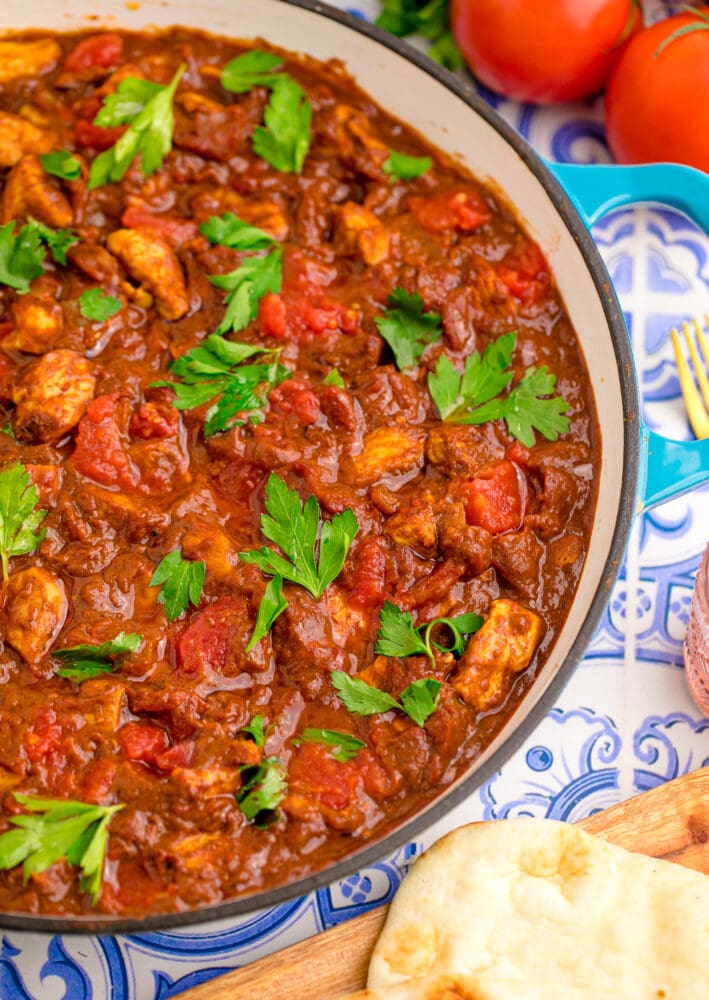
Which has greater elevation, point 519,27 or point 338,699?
point 519,27

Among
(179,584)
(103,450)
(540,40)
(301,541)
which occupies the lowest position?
(179,584)

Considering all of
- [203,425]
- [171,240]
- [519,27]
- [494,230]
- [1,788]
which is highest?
[519,27]

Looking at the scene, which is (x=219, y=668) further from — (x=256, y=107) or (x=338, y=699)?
(x=256, y=107)

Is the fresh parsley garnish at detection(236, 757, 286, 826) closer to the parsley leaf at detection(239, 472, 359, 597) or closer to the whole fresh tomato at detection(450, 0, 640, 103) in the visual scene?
the parsley leaf at detection(239, 472, 359, 597)

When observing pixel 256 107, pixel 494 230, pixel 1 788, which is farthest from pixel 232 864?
pixel 256 107

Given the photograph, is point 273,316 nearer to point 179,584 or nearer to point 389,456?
point 389,456

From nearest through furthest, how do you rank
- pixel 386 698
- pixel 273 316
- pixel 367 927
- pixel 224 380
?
pixel 386 698 < pixel 367 927 < pixel 224 380 < pixel 273 316

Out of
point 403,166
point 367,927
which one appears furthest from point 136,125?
point 367,927
